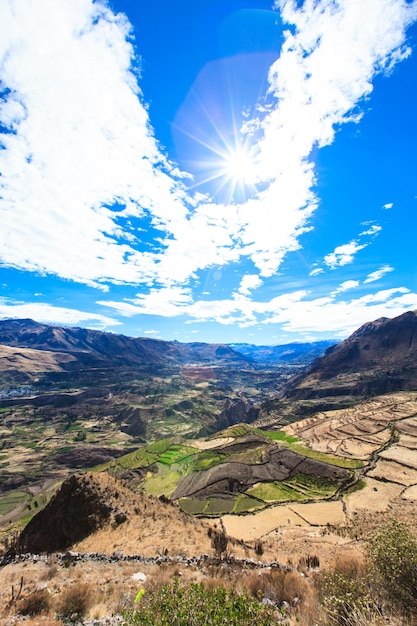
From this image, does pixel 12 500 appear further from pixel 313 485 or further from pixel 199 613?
pixel 199 613

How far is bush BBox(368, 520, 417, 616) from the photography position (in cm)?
977

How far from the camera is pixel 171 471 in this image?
67.5m

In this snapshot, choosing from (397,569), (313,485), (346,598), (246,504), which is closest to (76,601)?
(346,598)

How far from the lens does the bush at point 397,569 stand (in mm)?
9766

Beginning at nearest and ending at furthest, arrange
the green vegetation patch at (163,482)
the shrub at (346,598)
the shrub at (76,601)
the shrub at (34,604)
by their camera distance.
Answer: the shrub at (346,598) < the shrub at (34,604) < the shrub at (76,601) < the green vegetation patch at (163,482)

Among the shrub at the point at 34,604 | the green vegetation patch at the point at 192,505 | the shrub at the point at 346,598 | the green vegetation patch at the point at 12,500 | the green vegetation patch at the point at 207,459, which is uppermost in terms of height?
the shrub at the point at 346,598

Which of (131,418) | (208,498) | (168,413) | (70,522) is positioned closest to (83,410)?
(131,418)

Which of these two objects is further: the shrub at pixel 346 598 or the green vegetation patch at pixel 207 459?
the green vegetation patch at pixel 207 459

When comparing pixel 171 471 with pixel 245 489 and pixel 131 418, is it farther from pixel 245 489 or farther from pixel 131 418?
pixel 131 418

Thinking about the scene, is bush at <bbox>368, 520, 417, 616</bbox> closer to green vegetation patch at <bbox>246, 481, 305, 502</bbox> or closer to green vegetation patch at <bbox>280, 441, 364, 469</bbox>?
green vegetation patch at <bbox>246, 481, 305, 502</bbox>

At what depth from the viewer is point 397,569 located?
10.1 meters

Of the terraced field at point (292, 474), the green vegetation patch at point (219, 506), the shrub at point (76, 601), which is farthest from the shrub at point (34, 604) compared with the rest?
the green vegetation patch at point (219, 506)

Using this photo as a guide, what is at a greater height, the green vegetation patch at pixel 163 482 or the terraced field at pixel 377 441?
the terraced field at pixel 377 441

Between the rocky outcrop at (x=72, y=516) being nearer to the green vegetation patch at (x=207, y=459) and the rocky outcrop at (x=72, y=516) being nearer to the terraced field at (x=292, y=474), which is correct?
the terraced field at (x=292, y=474)
